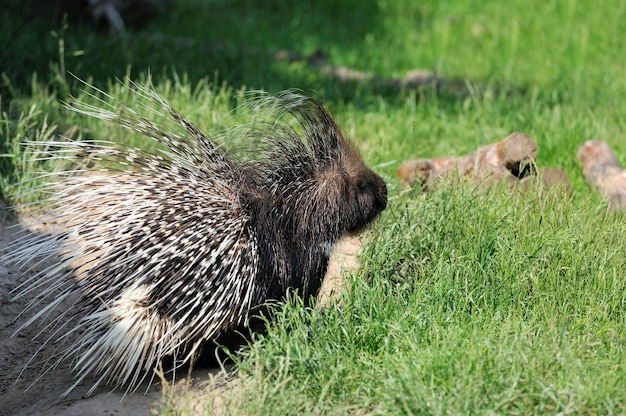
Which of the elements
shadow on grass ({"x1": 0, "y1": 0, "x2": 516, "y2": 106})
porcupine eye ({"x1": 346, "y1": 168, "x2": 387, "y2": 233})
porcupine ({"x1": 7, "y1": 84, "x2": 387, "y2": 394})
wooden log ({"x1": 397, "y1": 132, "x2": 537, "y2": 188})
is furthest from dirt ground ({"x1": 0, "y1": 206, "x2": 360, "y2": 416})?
shadow on grass ({"x1": 0, "y1": 0, "x2": 516, "y2": 106})

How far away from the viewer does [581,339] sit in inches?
107

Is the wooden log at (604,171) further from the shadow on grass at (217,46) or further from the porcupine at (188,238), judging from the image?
the shadow on grass at (217,46)

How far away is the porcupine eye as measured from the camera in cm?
330

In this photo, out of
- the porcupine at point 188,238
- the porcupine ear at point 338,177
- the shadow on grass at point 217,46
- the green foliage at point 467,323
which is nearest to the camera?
the green foliage at point 467,323

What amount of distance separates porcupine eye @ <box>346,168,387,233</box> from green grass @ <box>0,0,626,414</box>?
0.11 m

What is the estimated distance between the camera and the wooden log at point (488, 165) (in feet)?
12.9

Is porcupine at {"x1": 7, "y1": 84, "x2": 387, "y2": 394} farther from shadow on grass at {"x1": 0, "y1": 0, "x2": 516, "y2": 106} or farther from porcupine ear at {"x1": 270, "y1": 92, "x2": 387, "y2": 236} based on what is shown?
shadow on grass at {"x1": 0, "y1": 0, "x2": 516, "y2": 106}

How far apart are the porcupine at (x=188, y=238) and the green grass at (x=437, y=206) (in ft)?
0.67

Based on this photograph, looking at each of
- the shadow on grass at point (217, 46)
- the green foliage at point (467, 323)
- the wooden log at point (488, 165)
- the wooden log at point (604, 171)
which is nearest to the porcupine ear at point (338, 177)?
the green foliage at point (467, 323)

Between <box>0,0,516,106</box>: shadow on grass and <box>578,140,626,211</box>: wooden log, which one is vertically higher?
<box>0,0,516,106</box>: shadow on grass

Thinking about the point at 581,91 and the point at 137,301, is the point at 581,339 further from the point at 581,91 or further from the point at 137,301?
the point at 581,91

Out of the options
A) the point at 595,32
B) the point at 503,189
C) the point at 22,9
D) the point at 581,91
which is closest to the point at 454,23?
the point at 595,32

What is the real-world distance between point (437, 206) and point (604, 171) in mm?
1177

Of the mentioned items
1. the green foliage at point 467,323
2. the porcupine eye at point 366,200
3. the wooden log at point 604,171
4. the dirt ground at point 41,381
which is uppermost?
the porcupine eye at point 366,200
